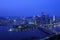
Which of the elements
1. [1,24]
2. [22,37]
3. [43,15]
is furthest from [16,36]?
[43,15]

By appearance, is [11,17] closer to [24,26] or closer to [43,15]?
[24,26]

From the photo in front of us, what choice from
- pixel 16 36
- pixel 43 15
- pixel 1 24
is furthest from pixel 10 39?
pixel 43 15

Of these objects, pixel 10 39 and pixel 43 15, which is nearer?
pixel 10 39

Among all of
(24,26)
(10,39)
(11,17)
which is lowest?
(10,39)

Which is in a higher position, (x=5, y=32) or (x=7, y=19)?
(x=7, y=19)

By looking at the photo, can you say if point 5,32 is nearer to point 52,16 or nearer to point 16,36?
point 16,36

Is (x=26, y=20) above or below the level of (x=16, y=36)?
above

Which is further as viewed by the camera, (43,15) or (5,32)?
(43,15)

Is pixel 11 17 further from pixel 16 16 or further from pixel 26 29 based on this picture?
pixel 26 29
